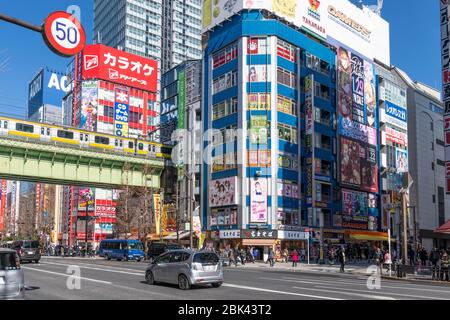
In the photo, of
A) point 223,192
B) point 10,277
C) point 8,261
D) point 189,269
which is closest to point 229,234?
point 223,192

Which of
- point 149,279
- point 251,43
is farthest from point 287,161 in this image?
point 149,279

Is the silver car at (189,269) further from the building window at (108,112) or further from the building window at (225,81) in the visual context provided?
the building window at (108,112)

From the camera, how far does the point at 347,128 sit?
70812mm

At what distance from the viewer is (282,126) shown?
6031cm

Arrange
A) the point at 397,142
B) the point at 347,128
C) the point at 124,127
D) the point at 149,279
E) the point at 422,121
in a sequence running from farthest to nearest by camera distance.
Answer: the point at 124,127, the point at 422,121, the point at 397,142, the point at 347,128, the point at 149,279

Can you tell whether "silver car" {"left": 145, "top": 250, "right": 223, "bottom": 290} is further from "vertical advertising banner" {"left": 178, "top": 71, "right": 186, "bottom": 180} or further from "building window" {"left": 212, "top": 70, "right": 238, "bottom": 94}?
"vertical advertising banner" {"left": 178, "top": 71, "right": 186, "bottom": 180}

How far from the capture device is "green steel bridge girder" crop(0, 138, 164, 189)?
1998 inches

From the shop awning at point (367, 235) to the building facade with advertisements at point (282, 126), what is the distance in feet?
0.63

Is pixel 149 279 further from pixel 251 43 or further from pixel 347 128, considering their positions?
pixel 347 128

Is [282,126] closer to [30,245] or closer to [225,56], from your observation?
[225,56]

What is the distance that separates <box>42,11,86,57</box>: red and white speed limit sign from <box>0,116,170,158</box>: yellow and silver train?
41.7 metres

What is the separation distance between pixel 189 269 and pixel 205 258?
85 cm

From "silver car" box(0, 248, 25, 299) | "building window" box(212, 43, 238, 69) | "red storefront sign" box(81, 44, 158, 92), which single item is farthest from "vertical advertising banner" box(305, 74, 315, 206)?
"red storefront sign" box(81, 44, 158, 92)
